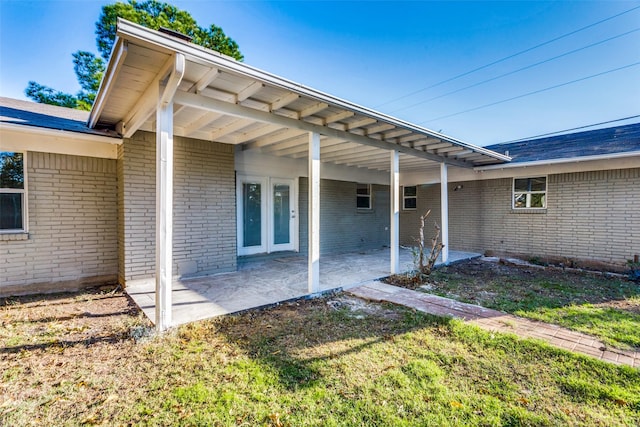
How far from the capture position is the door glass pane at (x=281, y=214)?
27.6 feet

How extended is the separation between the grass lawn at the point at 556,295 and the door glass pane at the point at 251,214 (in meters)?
4.47

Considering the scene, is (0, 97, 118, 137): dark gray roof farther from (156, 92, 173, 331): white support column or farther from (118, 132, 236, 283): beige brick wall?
(156, 92, 173, 331): white support column

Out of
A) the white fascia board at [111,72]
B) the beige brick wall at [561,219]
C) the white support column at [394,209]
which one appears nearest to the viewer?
the white fascia board at [111,72]

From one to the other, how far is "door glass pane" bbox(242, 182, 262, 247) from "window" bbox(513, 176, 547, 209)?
754cm

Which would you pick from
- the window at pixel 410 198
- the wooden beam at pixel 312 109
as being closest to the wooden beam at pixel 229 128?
the wooden beam at pixel 312 109

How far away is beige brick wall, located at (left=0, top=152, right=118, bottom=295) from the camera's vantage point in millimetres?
4918

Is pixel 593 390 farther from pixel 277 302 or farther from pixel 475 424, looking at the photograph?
pixel 277 302

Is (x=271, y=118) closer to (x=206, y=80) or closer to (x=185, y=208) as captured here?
(x=206, y=80)

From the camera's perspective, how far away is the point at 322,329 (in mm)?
3678

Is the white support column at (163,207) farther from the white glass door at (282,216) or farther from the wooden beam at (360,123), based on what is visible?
the white glass door at (282,216)

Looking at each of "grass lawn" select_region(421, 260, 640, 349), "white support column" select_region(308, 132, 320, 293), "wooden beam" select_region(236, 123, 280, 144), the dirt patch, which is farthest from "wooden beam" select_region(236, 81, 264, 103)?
"grass lawn" select_region(421, 260, 640, 349)

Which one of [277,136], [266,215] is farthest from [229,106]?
[266,215]

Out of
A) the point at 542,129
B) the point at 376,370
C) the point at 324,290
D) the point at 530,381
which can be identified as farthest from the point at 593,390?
the point at 542,129

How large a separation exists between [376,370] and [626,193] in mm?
8248
